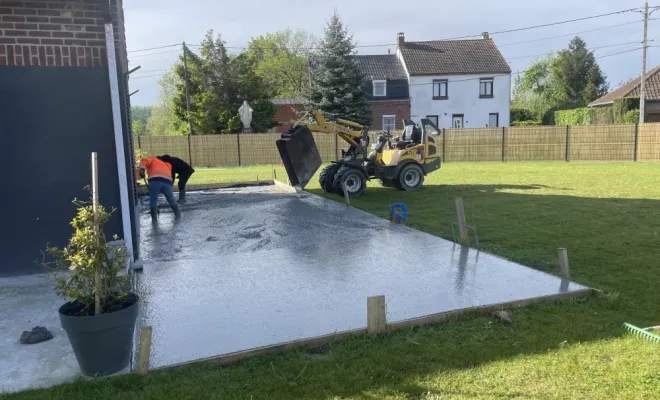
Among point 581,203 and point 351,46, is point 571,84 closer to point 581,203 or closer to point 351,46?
point 351,46

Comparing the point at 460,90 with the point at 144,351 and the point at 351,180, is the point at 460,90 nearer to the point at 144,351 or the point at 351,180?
the point at 351,180

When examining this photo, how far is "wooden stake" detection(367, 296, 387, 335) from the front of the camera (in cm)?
370

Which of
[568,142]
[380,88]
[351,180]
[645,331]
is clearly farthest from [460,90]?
[645,331]

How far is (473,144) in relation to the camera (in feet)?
76.4

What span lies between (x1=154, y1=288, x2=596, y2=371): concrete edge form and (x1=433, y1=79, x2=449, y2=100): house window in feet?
104

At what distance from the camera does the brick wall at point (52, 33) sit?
5.16 meters

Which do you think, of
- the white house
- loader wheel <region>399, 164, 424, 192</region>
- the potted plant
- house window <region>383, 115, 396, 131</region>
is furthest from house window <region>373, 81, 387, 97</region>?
the potted plant

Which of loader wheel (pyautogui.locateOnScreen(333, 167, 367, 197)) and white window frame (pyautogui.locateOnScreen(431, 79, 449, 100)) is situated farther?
white window frame (pyautogui.locateOnScreen(431, 79, 449, 100))

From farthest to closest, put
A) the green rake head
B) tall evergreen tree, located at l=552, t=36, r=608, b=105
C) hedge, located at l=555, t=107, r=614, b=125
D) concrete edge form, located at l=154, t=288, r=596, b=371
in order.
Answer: tall evergreen tree, located at l=552, t=36, r=608, b=105, hedge, located at l=555, t=107, r=614, b=125, the green rake head, concrete edge form, located at l=154, t=288, r=596, b=371

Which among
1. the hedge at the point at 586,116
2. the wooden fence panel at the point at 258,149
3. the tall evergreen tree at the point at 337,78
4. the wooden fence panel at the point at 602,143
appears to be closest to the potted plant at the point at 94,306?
the wooden fence panel at the point at 258,149

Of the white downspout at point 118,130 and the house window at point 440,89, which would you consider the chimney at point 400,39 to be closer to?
the house window at point 440,89

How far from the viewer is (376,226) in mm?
7934

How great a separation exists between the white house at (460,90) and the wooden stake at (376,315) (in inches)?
1251

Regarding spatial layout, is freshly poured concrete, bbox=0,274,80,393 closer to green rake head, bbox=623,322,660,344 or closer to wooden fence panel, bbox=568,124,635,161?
green rake head, bbox=623,322,660,344
